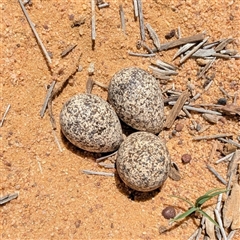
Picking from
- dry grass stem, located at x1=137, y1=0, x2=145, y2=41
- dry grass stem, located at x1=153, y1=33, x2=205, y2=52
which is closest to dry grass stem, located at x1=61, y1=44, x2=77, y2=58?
dry grass stem, located at x1=137, y1=0, x2=145, y2=41

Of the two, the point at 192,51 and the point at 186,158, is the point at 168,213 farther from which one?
the point at 192,51

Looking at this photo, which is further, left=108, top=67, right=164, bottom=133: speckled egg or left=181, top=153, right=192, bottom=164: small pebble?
left=181, top=153, right=192, bottom=164: small pebble

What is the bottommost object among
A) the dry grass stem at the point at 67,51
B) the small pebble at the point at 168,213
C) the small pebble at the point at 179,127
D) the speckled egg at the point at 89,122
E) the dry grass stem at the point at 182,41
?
the small pebble at the point at 168,213

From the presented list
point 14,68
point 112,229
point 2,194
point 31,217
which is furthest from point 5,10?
point 112,229

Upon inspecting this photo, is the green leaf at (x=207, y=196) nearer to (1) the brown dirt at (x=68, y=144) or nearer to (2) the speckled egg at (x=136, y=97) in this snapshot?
(1) the brown dirt at (x=68, y=144)

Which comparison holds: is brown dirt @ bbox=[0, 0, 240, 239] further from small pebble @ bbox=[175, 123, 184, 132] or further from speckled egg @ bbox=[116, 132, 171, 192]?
speckled egg @ bbox=[116, 132, 171, 192]

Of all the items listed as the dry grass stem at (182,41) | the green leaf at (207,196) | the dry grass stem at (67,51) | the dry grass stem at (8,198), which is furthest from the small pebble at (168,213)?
the dry grass stem at (67,51)

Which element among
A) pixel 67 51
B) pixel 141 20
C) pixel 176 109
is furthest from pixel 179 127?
pixel 67 51
